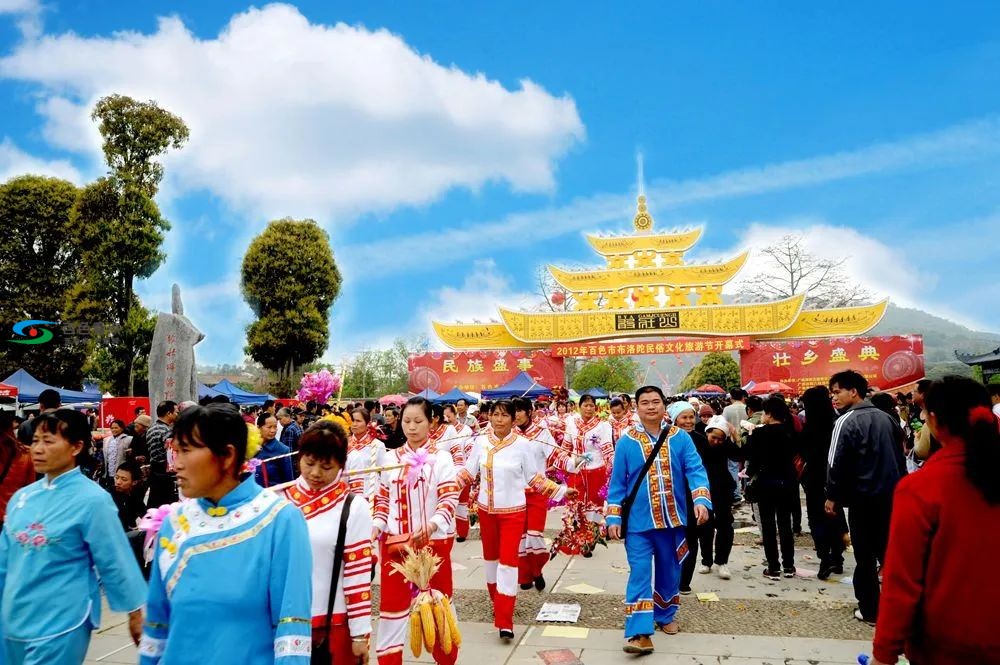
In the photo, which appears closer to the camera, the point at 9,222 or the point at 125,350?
the point at 125,350

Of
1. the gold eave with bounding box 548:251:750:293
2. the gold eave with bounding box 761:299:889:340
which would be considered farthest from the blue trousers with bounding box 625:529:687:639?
the gold eave with bounding box 548:251:750:293

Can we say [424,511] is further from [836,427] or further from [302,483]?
[836,427]

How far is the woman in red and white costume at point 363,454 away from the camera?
5.87m

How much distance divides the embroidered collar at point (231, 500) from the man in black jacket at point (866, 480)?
4827 mm

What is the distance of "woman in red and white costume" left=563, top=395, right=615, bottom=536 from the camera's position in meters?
9.81

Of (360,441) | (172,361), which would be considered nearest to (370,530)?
(360,441)

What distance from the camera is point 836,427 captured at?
→ 5699 mm

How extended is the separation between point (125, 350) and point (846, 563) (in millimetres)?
23235

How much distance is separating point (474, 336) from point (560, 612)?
28043 millimetres

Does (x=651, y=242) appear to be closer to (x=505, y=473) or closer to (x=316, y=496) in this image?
(x=505, y=473)

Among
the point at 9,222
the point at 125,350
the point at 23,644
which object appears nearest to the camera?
the point at 23,644

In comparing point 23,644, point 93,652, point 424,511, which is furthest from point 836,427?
point 93,652

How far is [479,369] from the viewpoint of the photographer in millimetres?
31625

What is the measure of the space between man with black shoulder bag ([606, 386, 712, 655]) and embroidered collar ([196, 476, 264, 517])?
345 cm
